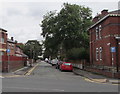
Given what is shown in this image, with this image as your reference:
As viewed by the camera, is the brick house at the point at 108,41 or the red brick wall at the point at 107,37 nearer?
the brick house at the point at 108,41

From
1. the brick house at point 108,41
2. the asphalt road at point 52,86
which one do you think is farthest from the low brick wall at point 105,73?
the asphalt road at point 52,86

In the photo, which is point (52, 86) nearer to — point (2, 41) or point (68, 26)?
point (2, 41)

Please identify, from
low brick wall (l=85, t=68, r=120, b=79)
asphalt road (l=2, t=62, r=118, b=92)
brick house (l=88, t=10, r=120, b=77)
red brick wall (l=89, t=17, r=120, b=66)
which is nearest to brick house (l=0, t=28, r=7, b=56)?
brick house (l=88, t=10, r=120, b=77)

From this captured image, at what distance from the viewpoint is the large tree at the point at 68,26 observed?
45.7 meters

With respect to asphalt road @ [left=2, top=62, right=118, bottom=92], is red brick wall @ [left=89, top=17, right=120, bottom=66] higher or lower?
higher

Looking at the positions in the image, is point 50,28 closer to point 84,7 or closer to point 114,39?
point 84,7

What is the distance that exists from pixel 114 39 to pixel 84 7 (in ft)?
82.0

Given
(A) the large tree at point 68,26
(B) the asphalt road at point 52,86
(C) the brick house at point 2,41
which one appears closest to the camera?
(B) the asphalt road at point 52,86

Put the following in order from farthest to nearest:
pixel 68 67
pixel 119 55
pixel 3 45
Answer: pixel 3 45 → pixel 68 67 → pixel 119 55

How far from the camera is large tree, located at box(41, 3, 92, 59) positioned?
150ft

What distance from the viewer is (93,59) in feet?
116

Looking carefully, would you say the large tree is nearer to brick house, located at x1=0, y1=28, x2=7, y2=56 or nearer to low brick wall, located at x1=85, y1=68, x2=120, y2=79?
brick house, located at x1=0, y1=28, x2=7, y2=56

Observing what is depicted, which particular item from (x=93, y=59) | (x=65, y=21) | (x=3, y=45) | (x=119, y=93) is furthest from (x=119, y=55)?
(x=3, y=45)

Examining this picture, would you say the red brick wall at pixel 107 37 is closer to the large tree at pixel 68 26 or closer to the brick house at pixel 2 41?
the large tree at pixel 68 26
